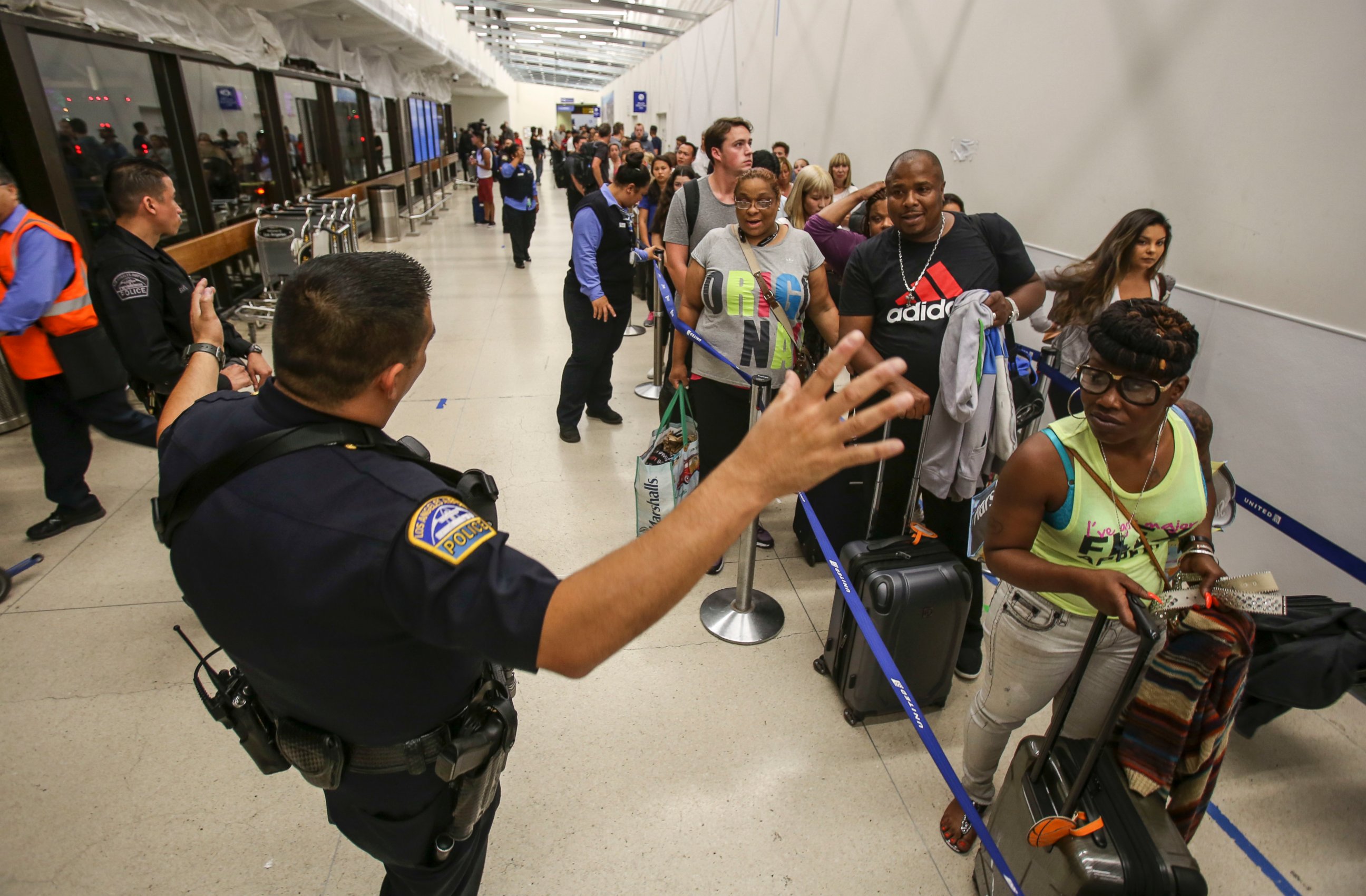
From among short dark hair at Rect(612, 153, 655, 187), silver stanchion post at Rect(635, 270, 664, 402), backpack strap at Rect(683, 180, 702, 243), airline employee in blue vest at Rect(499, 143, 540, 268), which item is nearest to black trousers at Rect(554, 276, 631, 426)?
silver stanchion post at Rect(635, 270, 664, 402)

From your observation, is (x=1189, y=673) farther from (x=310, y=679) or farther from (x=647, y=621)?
(x=310, y=679)

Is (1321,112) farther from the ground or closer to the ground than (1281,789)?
farther from the ground

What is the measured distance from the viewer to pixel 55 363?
301 cm

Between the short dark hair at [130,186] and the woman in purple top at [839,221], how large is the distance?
9.92 feet

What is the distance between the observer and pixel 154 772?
2.17 m

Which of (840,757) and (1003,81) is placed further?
(1003,81)

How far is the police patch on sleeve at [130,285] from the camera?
8.41 feet

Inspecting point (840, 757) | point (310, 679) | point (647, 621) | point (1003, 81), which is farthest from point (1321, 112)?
point (310, 679)

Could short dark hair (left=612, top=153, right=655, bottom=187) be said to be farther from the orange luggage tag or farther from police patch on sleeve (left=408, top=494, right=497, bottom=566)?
the orange luggage tag

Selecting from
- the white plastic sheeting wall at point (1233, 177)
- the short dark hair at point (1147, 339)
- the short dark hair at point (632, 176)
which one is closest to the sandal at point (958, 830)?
the short dark hair at point (1147, 339)

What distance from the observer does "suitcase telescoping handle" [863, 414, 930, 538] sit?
8.13ft

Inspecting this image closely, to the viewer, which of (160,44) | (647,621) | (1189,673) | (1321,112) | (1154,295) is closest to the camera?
(647,621)

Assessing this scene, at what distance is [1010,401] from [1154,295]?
1293 millimetres

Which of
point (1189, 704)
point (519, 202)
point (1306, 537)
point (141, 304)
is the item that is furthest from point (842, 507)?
point (519, 202)
